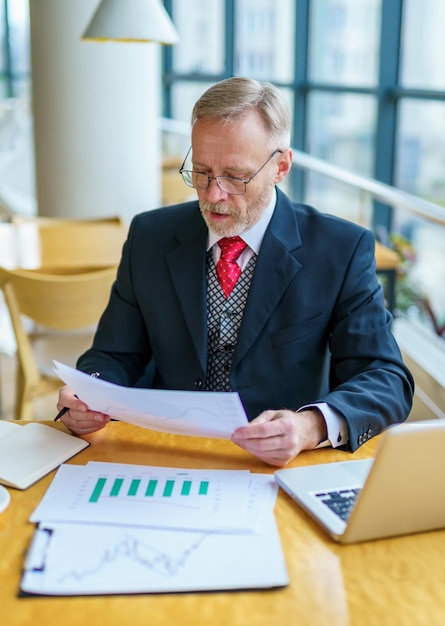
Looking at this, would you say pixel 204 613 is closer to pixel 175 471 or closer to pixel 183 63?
pixel 175 471

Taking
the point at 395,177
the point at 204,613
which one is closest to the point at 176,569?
the point at 204,613

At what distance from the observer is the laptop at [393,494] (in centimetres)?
102

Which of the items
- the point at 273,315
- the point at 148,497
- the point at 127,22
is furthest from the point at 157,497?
the point at 127,22

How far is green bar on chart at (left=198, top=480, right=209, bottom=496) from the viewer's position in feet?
4.03

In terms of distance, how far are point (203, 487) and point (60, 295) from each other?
1554 mm

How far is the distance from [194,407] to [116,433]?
241 millimetres

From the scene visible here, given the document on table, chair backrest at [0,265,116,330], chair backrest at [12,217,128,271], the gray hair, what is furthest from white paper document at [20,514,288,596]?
chair backrest at [12,217,128,271]

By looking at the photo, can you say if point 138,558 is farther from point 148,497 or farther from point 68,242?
point 68,242

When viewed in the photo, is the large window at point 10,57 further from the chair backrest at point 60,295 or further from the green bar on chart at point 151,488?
the green bar on chart at point 151,488

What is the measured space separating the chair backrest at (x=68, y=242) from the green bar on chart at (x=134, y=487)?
6.07 ft

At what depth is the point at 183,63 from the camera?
8.38 meters

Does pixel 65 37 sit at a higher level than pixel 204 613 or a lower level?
higher

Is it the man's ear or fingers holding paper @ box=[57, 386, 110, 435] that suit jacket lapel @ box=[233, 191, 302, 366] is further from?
fingers holding paper @ box=[57, 386, 110, 435]

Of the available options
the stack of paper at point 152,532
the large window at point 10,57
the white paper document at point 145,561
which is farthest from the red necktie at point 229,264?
the large window at point 10,57
